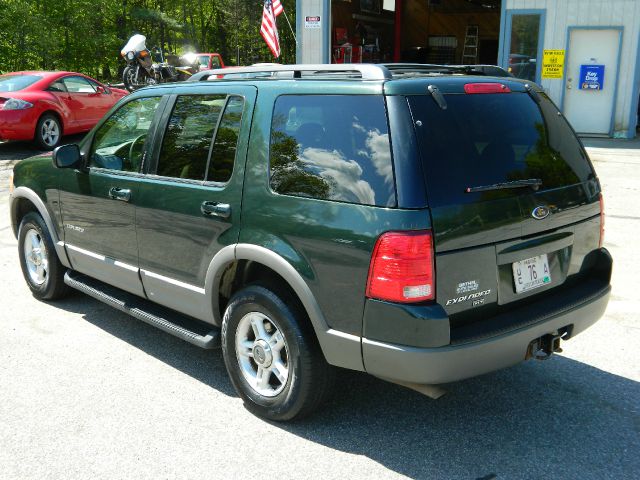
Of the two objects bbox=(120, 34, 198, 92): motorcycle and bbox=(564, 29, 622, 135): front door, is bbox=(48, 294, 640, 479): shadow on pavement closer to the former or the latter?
bbox=(564, 29, 622, 135): front door

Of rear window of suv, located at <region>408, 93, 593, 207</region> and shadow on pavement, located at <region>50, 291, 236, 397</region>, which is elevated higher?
rear window of suv, located at <region>408, 93, 593, 207</region>

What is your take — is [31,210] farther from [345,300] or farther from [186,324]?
[345,300]

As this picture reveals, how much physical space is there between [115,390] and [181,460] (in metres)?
0.92

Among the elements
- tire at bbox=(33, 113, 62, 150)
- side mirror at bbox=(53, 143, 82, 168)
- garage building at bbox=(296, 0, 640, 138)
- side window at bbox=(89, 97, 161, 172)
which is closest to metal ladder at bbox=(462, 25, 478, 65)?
garage building at bbox=(296, 0, 640, 138)

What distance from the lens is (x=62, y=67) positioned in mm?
25594

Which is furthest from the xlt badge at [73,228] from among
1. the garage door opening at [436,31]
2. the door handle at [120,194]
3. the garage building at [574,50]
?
the garage door opening at [436,31]

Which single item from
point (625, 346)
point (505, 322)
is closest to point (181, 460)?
point (505, 322)

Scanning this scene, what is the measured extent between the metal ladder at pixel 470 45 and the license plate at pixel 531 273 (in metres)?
21.9

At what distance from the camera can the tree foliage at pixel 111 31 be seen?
21.3 metres

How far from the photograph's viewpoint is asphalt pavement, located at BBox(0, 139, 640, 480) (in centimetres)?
316

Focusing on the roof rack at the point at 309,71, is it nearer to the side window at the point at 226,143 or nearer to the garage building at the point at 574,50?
the side window at the point at 226,143

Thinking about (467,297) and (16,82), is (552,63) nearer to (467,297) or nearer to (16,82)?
(16,82)

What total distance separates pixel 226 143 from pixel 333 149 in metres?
0.84

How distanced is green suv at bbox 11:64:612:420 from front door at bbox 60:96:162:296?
0.05 metres
